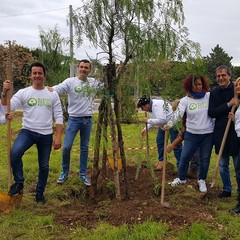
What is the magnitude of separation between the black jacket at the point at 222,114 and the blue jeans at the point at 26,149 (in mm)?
2228

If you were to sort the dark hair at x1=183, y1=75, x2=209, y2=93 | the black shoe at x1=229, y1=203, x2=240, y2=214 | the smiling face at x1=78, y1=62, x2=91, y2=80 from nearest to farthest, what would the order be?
the black shoe at x1=229, y1=203, x2=240, y2=214 < the dark hair at x1=183, y1=75, x2=209, y2=93 < the smiling face at x1=78, y1=62, x2=91, y2=80

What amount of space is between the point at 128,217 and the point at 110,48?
206cm

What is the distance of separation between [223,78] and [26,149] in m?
2.72

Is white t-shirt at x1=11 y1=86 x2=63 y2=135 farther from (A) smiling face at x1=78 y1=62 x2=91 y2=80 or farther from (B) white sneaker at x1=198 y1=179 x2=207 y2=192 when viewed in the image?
(B) white sneaker at x1=198 y1=179 x2=207 y2=192

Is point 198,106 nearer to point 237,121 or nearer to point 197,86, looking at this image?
point 197,86

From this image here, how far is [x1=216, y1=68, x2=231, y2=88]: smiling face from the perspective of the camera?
16.3ft

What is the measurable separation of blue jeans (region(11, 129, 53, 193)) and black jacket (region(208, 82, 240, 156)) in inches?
87.7

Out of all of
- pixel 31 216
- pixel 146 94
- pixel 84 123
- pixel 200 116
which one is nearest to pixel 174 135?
pixel 200 116

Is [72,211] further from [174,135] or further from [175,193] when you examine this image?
[174,135]

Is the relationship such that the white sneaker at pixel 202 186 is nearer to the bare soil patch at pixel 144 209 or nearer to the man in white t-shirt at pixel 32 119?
the bare soil patch at pixel 144 209

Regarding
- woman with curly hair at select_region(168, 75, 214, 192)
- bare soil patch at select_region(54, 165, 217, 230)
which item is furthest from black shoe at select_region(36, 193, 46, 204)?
woman with curly hair at select_region(168, 75, 214, 192)

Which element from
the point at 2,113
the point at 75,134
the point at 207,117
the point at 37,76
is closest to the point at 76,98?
the point at 75,134

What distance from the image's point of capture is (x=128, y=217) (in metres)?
4.33

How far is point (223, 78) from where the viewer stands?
501 cm
